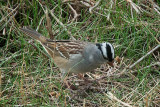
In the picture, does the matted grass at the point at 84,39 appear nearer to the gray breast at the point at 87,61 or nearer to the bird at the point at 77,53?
the bird at the point at 77,53

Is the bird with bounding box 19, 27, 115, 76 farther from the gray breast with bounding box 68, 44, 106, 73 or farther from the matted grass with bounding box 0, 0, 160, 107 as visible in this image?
the matted grass with bounding box 0, 0, 160, 107

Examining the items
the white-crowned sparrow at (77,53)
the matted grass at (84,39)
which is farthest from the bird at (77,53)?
the matted grass at (84,39)

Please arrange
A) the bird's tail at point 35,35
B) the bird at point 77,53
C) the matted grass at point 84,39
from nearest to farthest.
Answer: the matted grass at point 84,39
the bird at point 77,53
the bird's tail at point 35,35

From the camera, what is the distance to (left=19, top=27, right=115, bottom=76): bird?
14.9 feet

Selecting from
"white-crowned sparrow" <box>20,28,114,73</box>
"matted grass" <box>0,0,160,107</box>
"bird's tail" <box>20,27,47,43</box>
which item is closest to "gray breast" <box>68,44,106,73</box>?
"white-crowned sparrow" <box>20,28,114,73</box>

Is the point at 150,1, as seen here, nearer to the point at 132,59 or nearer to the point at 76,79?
the point at 132,59

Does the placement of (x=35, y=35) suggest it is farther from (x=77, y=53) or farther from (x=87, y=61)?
(x=87, y=61)

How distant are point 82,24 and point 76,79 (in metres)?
1.30

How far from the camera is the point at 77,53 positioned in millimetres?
4895

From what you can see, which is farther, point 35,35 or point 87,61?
point 35,35

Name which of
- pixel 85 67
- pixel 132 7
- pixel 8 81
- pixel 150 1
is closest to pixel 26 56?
pixel 8 81

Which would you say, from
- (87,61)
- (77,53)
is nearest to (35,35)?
(77,53)

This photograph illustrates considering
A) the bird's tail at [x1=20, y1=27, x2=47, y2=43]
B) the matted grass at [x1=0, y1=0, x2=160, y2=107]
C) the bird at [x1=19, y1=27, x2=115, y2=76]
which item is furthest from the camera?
the bird's tail at [x1=20, y1=27, x2=47, y2=43]

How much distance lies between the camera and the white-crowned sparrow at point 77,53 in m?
4.53
